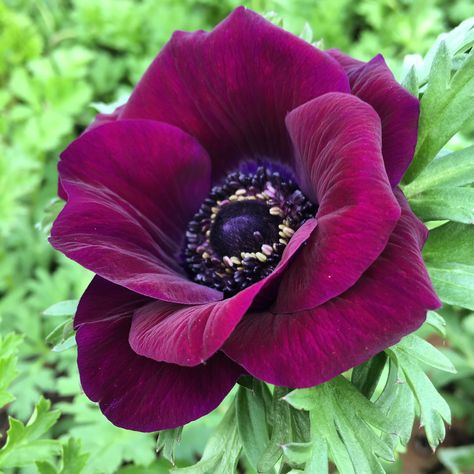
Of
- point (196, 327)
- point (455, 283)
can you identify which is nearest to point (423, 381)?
point (455, 283)

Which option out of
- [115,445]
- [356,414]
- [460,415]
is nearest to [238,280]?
[356,414]

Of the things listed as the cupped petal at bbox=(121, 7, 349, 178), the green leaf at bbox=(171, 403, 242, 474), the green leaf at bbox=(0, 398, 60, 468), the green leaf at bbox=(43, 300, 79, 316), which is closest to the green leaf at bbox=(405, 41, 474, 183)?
the cupped petal at bbox=(121, 7, 349, 178)

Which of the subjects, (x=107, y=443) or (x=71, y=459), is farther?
(x=107, y=443)

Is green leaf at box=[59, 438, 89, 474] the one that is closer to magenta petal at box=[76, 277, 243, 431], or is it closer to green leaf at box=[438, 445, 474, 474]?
magenta petal at box=[76, 277, 243, 431]

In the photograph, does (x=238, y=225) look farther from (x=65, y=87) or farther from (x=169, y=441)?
(x=65, y=87)

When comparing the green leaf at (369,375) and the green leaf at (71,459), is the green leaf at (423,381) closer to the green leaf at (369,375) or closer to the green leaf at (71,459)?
the green leaf at (369,375)

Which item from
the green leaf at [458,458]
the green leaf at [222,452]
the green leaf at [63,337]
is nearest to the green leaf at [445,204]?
the green leaf at [222,452]

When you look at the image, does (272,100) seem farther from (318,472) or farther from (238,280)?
(318,472)
